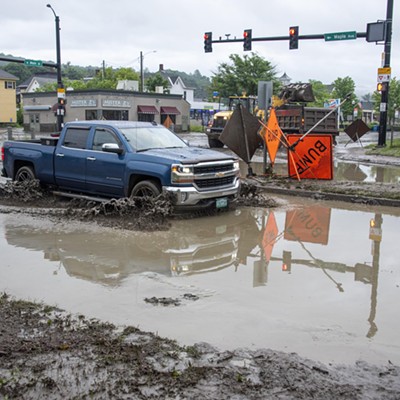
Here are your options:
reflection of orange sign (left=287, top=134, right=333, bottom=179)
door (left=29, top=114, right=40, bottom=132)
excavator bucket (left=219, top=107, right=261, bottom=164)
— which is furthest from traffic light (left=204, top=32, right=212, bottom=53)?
door (left=29, top=114, right=40, bottom=132)

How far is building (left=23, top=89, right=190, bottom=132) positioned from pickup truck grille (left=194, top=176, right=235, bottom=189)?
41359 millimetres

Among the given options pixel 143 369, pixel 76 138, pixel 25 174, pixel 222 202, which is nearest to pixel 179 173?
pixel 222 202

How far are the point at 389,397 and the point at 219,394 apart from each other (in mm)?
1187

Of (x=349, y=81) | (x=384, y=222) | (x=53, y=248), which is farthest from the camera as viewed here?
(x=349, y=81)

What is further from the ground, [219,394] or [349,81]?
[349,81]

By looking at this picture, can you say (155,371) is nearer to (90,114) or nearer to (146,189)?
(146,189)

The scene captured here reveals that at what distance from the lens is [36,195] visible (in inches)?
459

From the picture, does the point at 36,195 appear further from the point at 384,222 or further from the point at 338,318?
the point at 338,318

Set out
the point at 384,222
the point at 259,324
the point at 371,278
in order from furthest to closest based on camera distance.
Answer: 1. the point at 384,222
2. the point at 371,278
3. the point at 259,324

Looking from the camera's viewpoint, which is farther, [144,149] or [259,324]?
[144,149]

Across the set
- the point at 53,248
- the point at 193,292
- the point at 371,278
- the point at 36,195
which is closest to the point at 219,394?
the point at 193,292

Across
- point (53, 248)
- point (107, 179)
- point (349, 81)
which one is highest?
point (349, 81)

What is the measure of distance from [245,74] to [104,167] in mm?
53055

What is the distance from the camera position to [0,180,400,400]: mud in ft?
12.3
